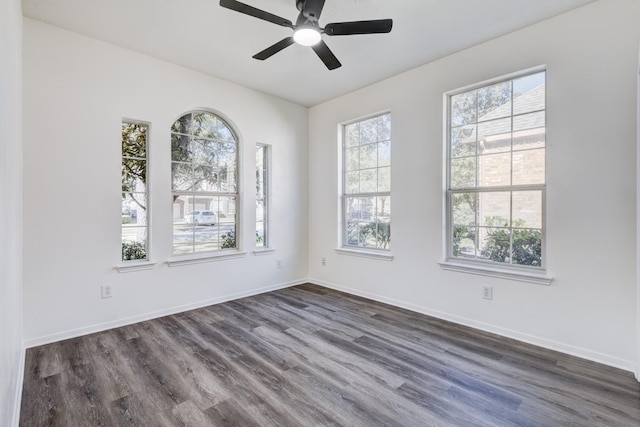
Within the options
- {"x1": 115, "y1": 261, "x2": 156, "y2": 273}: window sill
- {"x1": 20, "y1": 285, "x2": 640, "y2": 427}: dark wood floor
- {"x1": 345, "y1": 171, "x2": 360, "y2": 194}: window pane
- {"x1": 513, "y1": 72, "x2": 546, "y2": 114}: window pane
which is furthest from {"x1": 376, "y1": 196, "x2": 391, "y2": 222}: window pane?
{"x1": 115, "y1": 261, "x2": 156, "y2": 273}: window sill

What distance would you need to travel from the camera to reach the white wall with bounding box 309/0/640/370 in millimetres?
2396

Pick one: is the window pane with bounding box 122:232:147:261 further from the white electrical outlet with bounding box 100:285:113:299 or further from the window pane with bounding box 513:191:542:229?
the window pane with bounding box 513:191:542:229

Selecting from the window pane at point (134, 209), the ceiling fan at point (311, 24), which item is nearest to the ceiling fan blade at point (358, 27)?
the ceiling fan at point (311, 24)

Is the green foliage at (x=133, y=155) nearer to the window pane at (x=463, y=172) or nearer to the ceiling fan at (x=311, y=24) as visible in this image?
the ceiling fan at (x=311, y=24)

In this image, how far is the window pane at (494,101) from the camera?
10.0 ft

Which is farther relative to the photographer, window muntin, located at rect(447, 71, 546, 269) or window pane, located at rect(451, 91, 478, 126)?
window pane, located at rect(451, 91, 478, 126)

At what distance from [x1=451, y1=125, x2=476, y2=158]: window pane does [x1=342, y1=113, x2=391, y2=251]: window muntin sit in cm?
83

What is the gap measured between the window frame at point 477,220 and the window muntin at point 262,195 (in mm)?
2459

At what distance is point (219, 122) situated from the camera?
4086 mm

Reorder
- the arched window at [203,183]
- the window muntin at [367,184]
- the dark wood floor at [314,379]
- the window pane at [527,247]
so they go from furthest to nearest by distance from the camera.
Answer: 1. the window muntin at [367,184]
2. the arched window at [203,183]
3. the window pane at [527,247]
4. the dark wood floor at [314,379]

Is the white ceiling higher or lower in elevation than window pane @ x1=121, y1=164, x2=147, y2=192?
higher

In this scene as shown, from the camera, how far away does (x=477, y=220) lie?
10.7 feet

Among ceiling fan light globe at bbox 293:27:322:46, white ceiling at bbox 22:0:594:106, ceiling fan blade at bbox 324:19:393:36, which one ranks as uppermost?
white ceiling at bbox 22:0:594:106

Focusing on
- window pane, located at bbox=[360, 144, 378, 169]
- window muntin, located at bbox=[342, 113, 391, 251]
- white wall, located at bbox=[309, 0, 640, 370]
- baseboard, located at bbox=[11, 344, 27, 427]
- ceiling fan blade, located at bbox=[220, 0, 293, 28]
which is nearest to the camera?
baseboard, located at bbox=[11, 344, 27, 427]
